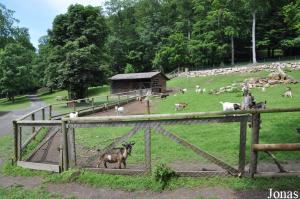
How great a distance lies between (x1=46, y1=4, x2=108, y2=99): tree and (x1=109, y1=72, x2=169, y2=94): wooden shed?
7.48 meters

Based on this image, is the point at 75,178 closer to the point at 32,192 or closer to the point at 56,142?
the point at 32,192

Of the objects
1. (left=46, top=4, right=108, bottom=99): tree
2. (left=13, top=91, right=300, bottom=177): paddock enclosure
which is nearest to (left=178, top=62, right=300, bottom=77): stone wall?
(left=46, top=4, right=108, bottom=99): tree

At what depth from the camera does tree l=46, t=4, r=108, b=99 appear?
39094 millimetres

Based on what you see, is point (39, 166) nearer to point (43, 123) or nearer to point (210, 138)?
Result: point (43, 123)

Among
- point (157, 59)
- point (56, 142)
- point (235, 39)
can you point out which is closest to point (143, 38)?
point (157, 59)

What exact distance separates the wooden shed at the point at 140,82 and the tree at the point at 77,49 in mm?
7481

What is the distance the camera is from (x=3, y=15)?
2901 inches

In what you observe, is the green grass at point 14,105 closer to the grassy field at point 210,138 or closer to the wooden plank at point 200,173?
the grassy field at point 210,138

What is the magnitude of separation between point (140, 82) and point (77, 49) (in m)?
12.8

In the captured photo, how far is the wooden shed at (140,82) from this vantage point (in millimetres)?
48500

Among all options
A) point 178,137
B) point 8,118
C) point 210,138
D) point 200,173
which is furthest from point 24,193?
point 8,118

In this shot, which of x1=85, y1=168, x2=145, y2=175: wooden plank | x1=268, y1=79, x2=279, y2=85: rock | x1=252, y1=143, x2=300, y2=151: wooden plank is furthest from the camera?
x1=268, y1=79, x2=279, y2=85: rock

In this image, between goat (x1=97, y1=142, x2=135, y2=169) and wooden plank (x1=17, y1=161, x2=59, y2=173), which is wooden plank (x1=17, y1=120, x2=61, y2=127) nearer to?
wooden plank (x1=17, y1=161, x2=59, y2=173)

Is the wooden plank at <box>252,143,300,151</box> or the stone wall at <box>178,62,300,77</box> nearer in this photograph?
the wooden plank at <box>252,143,300,151</box>
